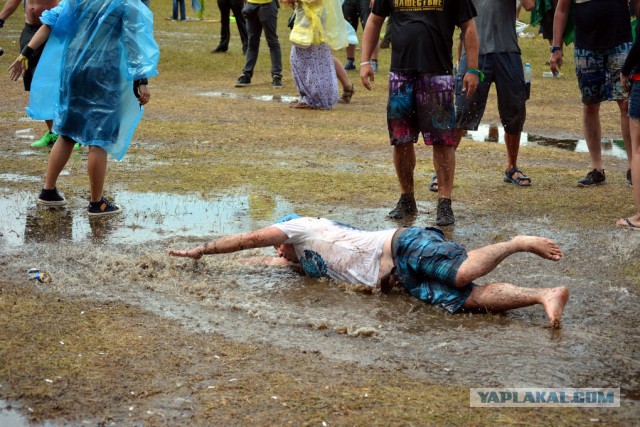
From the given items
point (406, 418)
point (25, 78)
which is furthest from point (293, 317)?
point (25, 78)

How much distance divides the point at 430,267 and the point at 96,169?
2906mm

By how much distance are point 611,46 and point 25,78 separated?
16.9ft

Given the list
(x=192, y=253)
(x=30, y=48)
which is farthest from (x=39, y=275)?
(x=30, y=48)

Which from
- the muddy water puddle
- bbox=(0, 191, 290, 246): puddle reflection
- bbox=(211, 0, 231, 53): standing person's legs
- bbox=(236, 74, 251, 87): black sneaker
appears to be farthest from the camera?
bbox=(211, 0, 231, 53): standing person's legs

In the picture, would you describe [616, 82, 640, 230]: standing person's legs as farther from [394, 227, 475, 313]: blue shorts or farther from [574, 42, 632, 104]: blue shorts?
[394, 227, 475, 313]: blue shorts

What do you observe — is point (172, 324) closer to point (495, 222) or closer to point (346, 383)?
point (346, 383)

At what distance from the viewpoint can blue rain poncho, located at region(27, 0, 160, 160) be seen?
21.3ft

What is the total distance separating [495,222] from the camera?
674cm

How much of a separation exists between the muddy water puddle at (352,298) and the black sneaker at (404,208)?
185mm

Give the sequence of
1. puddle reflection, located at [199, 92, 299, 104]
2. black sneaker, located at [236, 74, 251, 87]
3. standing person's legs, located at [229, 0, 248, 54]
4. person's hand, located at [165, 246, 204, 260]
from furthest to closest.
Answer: standing person's legs, located at [229, 0, 248, 54] → black sneaker, located at [236, 74, 251, 87] → puddle reflection, located at [199, 92, 299, 104] → person's hand, located at [165, 246, 204, 260]
